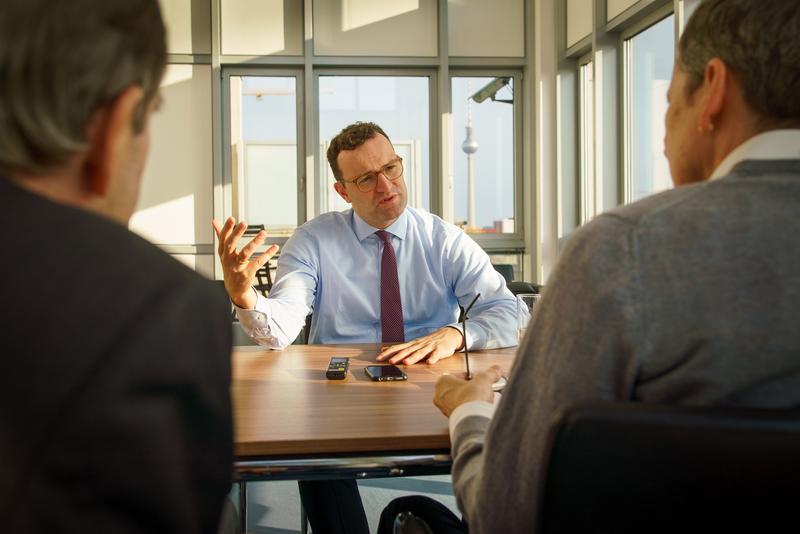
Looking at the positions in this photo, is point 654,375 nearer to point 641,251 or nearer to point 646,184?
point 641,251

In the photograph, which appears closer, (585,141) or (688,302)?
(688,302)

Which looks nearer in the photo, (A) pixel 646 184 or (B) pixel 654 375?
(B) pixel 654 375

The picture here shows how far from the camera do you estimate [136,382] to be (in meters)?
0.47

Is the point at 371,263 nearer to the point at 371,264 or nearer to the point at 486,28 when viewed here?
the point at 371,264

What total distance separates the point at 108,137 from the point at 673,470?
579mm

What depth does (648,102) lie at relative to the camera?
173 inches

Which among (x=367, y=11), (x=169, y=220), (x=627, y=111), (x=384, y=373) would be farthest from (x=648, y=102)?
(x=169, y=220)

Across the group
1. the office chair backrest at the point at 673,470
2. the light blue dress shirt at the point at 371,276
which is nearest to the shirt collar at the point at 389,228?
the light blue dress shirt at the point at 371,276

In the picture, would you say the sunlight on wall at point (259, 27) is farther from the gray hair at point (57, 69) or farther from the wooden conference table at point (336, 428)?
Result: the gray hair at point (57, 69)

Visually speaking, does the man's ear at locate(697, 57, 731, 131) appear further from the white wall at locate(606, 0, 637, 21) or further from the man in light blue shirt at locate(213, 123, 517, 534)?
the white wall at locate(606, 0, 637, 21)

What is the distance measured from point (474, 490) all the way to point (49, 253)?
0.60 meters

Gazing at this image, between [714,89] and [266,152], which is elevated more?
[266,152]

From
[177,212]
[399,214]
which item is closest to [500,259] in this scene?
[177,212]

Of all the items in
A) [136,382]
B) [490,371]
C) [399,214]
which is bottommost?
[490,371]
